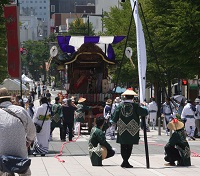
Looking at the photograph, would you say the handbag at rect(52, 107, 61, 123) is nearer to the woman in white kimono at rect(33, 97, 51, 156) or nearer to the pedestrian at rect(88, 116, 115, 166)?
the woman in white kimono at rect(33, 97, 51, 156)

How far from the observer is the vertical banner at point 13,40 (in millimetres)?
28453

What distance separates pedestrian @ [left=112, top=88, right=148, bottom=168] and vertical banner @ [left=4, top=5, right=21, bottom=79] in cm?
1192

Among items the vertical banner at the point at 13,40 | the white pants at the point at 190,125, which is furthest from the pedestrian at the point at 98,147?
the white pants at the point at 190,125

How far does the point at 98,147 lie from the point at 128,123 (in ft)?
3.33

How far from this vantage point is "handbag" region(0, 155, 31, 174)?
10.5 m

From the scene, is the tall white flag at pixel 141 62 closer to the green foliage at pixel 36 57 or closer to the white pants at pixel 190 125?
the white pants at pixel 190 125

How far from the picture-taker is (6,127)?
10898mm

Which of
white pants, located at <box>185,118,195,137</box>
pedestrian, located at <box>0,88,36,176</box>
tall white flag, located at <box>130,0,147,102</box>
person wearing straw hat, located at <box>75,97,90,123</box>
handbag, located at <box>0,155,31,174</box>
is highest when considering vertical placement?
tall white flag, located at <box>130,0,147,102</box>

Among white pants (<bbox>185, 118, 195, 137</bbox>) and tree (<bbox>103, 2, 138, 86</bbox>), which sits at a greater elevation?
tree (<bbox>103, 2, 138, 86</bbox>)

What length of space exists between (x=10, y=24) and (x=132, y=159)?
11.3m

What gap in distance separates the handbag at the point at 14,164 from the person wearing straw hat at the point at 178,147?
22.6ft

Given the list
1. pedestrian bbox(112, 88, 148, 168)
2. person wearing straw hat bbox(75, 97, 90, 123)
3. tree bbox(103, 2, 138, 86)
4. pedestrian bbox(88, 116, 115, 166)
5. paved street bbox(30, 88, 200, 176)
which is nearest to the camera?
paved street bbox(30, 88, 200, 176)

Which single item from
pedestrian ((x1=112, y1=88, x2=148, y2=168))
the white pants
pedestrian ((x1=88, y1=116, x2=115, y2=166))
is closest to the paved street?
pedestrian ((x1=88, y1=116, x2=115, y2=166))

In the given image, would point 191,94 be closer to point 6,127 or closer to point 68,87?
point 68,87
